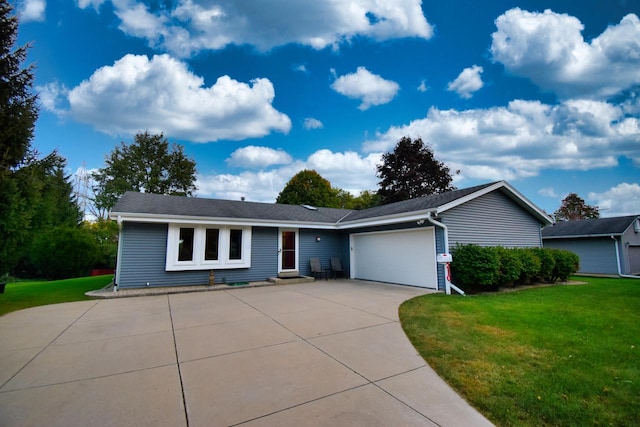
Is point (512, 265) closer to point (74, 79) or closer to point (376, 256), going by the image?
point (376, 256)

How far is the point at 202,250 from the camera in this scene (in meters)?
10.5

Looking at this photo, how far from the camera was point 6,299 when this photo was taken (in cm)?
802

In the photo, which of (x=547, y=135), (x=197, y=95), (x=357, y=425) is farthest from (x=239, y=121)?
(x=547, y=135)

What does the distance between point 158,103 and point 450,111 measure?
552 inches

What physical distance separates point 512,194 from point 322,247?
8.09 meters

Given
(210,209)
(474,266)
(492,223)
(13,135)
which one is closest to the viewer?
(13,135)

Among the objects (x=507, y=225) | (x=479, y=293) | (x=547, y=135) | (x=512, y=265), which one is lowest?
(x=479, y=293)

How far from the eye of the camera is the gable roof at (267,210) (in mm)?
9352

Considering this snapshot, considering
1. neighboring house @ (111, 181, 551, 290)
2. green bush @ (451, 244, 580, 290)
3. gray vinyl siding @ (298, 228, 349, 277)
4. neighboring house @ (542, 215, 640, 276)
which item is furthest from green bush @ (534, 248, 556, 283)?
neighboring house @ (542, 215, 640, 276)

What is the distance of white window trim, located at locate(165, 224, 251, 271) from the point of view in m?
9.91

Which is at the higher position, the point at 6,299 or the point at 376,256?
the point at 376,256

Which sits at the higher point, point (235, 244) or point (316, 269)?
point (235, 244)

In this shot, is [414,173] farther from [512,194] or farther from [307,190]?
[512,194]

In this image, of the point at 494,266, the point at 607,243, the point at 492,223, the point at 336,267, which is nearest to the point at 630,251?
the point at 607,243
